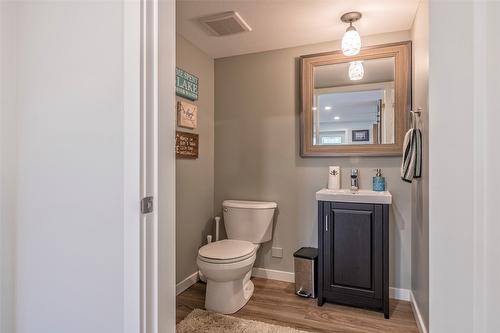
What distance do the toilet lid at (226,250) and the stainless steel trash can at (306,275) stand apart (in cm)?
47

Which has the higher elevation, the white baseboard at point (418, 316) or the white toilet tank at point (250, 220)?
the white toilet tank at point (250, 220)

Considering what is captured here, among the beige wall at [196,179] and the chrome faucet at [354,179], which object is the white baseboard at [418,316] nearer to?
the chrome faucet at [354,179]

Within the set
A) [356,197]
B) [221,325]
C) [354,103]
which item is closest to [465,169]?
[356,197]

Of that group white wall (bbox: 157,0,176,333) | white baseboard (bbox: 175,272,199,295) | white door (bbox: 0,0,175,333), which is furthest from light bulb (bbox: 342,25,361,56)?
white baseboard (bbox: 175,272,199,295)

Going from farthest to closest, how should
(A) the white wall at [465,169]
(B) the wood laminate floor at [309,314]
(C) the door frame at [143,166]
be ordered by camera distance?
1. (B) the wood laminate floor at [309,314]
2. (C) the door frame at [143,166]
3. (A) the white wall at [465,169]

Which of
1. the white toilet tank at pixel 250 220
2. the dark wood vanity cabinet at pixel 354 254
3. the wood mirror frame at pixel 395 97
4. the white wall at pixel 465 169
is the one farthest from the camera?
the white toilet tank at pixel 250 220

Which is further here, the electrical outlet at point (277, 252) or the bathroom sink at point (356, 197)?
the electrical outlet at point (277, 252)

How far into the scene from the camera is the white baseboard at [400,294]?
2.28 metres

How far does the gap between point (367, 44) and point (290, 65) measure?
66 cm

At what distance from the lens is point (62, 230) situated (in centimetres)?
113

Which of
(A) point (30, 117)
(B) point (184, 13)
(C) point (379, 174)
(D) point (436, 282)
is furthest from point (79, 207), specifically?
(C) point (379, 174)

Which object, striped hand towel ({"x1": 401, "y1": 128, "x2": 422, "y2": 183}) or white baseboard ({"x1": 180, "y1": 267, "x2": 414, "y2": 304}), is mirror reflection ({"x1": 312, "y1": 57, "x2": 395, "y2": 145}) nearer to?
striped hand towel ({"x1": 401, "y1": 128, "x2": 422, "y2": 183})

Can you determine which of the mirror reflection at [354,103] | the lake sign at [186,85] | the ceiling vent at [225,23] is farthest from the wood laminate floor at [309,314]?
the ceiling vent at [225,23]

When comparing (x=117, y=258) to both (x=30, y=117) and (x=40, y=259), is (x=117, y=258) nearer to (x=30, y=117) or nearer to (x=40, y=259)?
(x=40, y=259)
